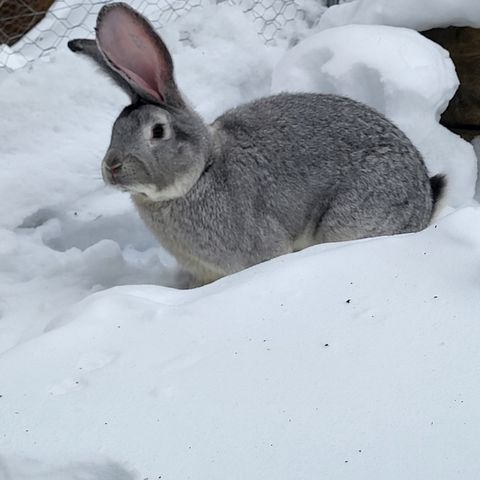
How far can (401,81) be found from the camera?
3133 millimetres

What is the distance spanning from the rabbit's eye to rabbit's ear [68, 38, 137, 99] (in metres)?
0.12

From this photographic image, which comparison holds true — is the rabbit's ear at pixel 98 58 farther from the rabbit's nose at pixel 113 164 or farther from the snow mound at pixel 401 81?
the snow mound at pixel 401 81

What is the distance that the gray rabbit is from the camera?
8.29ft

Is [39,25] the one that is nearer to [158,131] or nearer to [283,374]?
[158,131]

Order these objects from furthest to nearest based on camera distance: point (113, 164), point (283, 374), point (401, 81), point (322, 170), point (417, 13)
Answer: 1. point (417, 13)
2. point (401, 81)
3. point (322, 170)
4. point (113, 164)
5. point (283, 374)

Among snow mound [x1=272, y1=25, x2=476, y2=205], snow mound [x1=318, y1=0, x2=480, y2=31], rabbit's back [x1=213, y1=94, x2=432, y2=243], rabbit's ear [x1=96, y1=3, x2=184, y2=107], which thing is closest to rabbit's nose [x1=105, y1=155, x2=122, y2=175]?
rabbit's ear [x1=96, y1=3, x2=184, y2=107]

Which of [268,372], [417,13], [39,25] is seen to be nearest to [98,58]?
[39,25]

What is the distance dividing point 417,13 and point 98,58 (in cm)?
149

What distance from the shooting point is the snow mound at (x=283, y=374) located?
1285 mm

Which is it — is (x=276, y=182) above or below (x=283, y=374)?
below

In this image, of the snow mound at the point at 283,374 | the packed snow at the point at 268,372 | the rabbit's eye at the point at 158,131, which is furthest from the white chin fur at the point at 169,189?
the snow mound at the point at 283,374

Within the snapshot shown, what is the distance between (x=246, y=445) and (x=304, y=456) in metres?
0.09

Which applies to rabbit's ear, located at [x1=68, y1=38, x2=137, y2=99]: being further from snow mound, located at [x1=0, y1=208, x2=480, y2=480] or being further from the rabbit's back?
snow mound, located at [x1=0, y1=208, x2=480, y2=480]

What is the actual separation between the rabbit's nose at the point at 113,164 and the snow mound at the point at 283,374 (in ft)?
1.87
